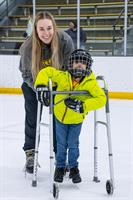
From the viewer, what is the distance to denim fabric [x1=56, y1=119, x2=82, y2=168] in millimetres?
2689

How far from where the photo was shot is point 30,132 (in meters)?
3.01

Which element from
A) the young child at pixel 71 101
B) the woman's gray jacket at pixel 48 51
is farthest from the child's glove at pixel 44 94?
the woman's gray jacket at pixel 48 51

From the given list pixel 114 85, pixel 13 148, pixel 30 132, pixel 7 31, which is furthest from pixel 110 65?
pixel 30 132

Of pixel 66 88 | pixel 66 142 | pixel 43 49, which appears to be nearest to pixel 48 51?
pixel 43 49

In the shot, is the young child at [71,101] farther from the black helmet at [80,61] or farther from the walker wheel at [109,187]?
the walker wheel at [109,187]

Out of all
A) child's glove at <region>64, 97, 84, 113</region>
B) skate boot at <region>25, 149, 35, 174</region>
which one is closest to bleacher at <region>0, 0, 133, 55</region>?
skate boot at <region>25, 149, 35, 174</region>

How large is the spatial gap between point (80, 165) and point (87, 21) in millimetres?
5133

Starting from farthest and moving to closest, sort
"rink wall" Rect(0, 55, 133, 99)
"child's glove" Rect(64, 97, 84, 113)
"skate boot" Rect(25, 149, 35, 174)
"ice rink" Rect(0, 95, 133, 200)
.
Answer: "rink wall" Rect(0, 55, 133, 99)
"skate boot" Rect(25, 149, 35, 174)
"ice rink" Rect(0, 95, 133, 200)
"child's glove" Rect(64, 97, 84, 113)

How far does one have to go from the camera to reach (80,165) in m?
3.29

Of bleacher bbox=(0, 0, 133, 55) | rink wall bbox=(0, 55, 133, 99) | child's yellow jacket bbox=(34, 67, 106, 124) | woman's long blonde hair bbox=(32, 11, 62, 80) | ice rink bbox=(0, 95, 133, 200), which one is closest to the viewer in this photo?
child's yellow jacket bbox=(34, 67, 106, 124)

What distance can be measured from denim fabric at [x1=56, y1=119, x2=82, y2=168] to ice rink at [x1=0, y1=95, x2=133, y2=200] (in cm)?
16

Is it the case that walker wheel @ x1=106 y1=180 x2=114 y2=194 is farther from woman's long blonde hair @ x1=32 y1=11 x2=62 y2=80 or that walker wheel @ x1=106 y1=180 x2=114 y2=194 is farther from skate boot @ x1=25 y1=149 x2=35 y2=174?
woman's long blonde hair @ x1=32 y1=11 x2=62 y2=80

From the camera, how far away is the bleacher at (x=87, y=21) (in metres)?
7.78

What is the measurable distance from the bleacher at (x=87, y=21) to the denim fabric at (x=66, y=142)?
5022 millimetres
